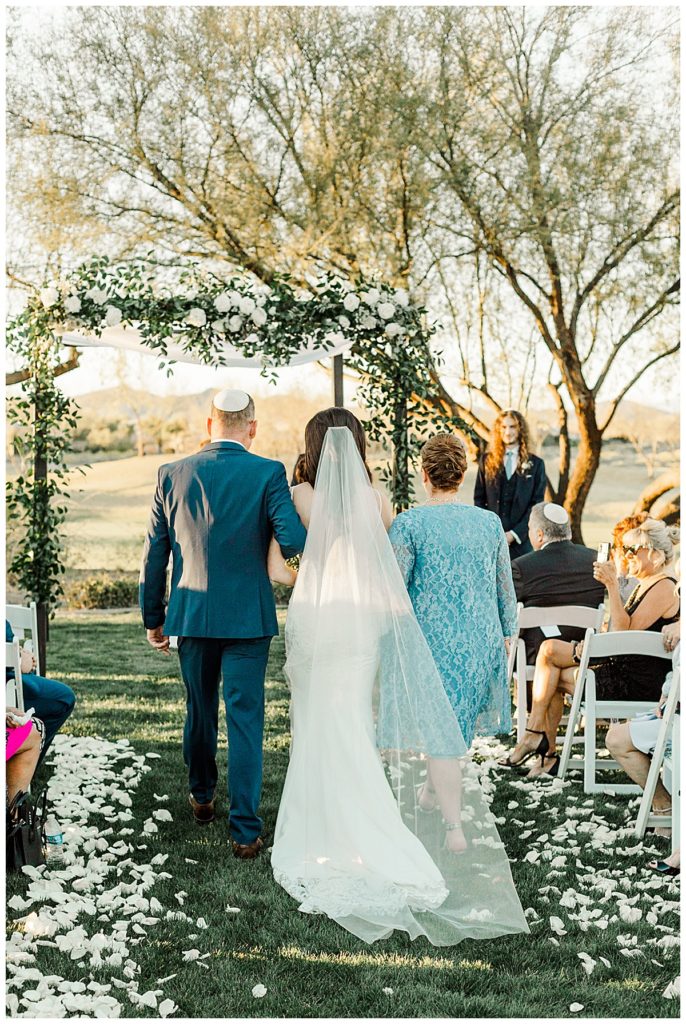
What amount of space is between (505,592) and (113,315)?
391 centimetres

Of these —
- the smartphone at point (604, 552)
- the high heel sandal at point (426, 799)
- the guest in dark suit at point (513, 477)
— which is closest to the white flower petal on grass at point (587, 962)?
the high heel sandal at point (426, 799)

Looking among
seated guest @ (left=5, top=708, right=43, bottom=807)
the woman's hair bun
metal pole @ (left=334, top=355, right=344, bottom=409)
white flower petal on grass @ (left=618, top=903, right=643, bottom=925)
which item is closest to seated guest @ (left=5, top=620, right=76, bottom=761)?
seated guest @ (left=5, top=708, right=43, bottom=807)

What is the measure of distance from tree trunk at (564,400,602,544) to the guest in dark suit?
5.42 metres

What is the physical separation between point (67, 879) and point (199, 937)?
0.76 m

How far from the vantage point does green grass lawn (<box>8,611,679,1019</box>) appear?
2807 millimetres

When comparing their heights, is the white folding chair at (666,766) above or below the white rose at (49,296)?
below

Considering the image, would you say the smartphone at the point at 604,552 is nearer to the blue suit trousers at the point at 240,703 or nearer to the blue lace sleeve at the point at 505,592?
the blue lace sleeve at the point at 505,592

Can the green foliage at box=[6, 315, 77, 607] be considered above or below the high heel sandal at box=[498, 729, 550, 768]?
above

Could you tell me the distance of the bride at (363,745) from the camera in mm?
Result: 3410

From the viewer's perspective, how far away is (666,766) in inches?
161

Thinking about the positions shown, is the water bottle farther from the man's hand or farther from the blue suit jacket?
the blue suit jacket

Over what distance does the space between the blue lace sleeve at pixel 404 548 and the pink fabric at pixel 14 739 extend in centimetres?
156

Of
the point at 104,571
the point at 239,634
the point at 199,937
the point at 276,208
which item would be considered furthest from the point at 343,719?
the point at 104,571

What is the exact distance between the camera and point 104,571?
1347 cm
